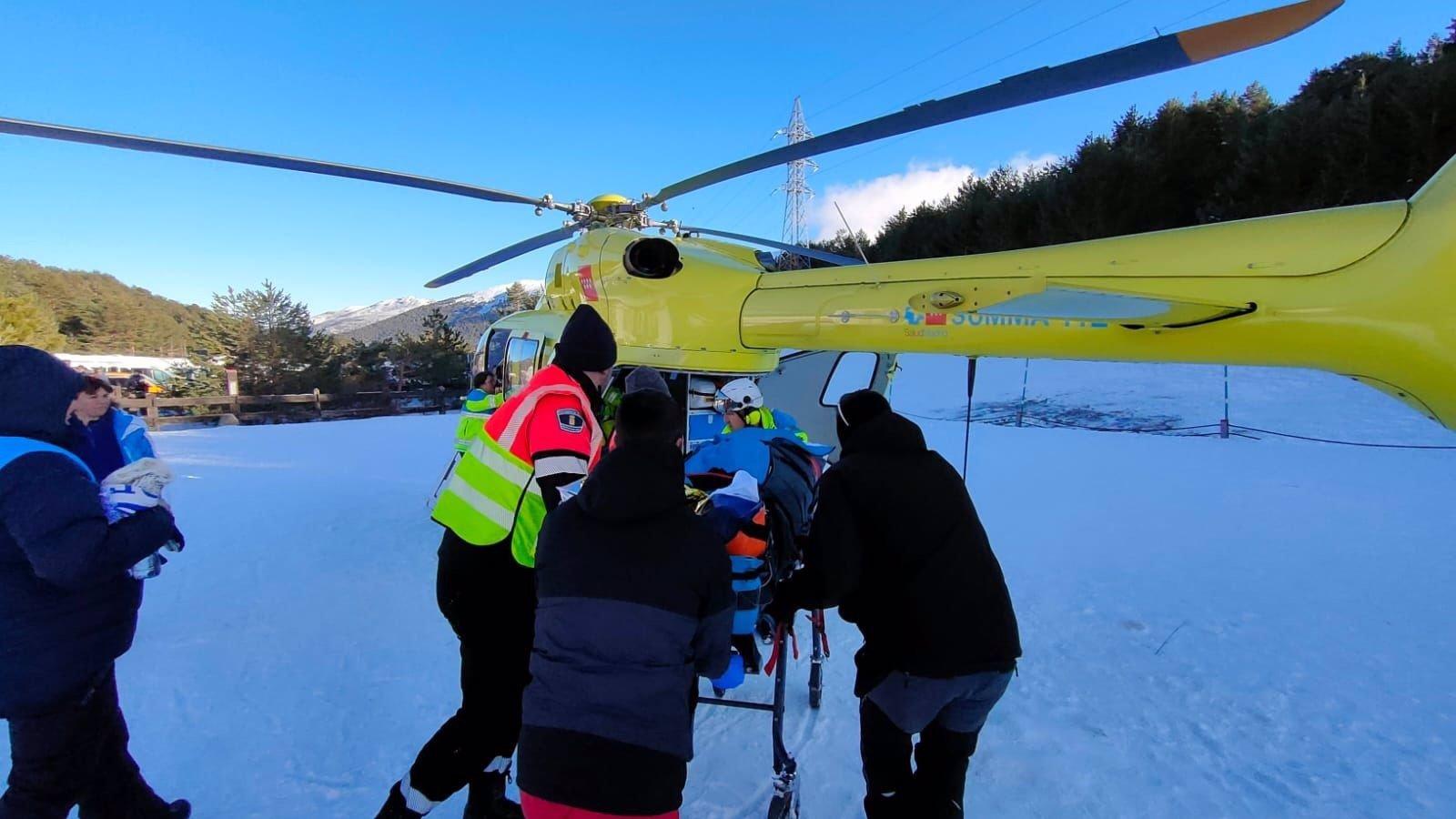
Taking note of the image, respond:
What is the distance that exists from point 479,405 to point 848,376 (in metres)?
3.98

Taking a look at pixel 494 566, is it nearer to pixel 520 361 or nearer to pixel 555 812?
pixel 555 812

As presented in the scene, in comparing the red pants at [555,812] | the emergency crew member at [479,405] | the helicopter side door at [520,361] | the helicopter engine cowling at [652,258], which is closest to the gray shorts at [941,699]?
the red pants at [555,812]

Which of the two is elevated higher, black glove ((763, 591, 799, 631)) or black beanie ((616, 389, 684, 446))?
black beanie ((616, 389, 684, 446))

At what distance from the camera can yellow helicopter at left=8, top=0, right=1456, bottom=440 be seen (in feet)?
7.73

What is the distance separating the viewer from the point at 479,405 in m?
6.85

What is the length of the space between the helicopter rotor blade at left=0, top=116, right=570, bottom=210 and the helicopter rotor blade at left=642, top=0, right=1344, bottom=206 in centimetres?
290

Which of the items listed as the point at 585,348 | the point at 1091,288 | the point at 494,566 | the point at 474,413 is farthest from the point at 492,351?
the point at 1091,288

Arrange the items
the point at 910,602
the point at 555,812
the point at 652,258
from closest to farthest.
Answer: the point at 555,812 → the point at 910,602 → the point at 652,258

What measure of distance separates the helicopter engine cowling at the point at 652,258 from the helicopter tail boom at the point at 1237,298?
4.97 feet

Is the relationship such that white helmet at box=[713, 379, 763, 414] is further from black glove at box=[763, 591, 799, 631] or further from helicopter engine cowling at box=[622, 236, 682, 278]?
helicopter engine cowling at box=[622, 236, 682, 278]

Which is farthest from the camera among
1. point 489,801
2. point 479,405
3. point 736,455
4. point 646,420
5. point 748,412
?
point 479,405

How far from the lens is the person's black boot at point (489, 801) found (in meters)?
2.43

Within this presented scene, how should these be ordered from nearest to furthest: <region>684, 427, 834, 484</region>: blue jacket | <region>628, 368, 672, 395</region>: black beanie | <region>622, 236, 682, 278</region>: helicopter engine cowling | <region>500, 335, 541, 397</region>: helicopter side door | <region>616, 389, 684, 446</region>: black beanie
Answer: <region>616, 389, 684, 446</region>: black beanie < <region>684, 427, 834, 484</region>: blue jacket < <region>628, 368, 672, 395</region>: black beanie < <region>622, 236, 682, 278</region>: helicopter engine cowling < <region>500, 335, 541, 397</region>: helicopter side door

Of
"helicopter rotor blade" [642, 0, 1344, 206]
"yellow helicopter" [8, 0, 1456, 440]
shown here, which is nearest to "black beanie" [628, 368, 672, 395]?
"yellow helicopter" [8, 0, 1456, 440]
